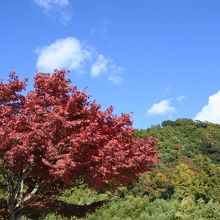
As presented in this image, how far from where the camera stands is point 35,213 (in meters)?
14.1

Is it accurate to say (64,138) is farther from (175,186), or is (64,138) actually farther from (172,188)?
(172,188)

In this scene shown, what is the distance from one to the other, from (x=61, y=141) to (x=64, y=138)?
0.34 feet

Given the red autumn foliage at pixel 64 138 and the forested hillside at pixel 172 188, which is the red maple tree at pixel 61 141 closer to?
the red autumn foliage at pixel 64 138

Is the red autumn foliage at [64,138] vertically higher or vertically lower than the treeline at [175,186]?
lower

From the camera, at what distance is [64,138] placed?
1099 cm

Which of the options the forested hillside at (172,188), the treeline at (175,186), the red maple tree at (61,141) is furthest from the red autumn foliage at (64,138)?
the treeline at (175,186)

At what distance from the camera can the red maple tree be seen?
10766 millimetres

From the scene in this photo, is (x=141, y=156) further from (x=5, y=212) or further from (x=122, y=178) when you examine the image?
(x=5, y=212)

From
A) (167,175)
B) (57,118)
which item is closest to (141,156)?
(57,118)

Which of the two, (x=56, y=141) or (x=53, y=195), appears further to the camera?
(x=53, y=195)

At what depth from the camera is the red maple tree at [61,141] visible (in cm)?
1077

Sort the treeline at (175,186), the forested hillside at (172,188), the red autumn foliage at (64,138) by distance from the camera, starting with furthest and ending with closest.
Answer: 1. the treeline at (175,186)
2. the forested hillside at (172,188)
3. the red autumn foliage at (64,138)

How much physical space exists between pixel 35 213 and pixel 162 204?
852 inches

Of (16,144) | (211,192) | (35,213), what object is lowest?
(35,213)
